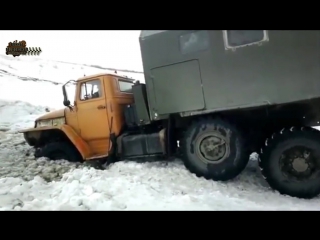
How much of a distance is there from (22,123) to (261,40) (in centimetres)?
963

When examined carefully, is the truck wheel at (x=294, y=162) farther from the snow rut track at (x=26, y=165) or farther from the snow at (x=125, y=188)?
the snow rut track at (x=26, y=165)

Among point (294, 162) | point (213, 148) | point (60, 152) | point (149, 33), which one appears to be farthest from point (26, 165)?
point (294, 162)

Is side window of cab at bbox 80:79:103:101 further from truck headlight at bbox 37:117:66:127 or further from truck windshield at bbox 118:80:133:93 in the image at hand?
truck headlight at bbox 37:117:66:127

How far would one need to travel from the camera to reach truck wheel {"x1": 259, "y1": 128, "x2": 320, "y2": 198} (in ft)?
14.8

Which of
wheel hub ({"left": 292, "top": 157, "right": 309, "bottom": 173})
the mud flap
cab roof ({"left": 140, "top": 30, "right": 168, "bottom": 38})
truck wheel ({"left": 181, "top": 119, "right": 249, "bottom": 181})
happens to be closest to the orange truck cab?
the mud flap

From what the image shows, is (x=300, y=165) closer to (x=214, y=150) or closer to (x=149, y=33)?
(x=214, y=150)

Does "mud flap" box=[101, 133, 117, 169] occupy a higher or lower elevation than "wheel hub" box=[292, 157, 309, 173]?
higher

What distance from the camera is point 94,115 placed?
6.56m

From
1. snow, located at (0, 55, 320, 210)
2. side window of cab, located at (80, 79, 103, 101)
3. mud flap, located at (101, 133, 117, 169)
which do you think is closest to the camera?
snow, located at (0, 55, 320, 210)

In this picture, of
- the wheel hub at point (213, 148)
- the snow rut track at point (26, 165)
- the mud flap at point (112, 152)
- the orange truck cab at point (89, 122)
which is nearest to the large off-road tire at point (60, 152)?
the orange truck cab at point (89, 122)

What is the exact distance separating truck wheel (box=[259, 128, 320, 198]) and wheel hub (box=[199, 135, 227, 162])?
76 centimetres

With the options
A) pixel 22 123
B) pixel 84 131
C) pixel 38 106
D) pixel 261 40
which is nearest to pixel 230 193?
pixel 261 40

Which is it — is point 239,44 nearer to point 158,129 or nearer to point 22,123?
point 158,129

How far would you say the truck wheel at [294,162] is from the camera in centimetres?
451
